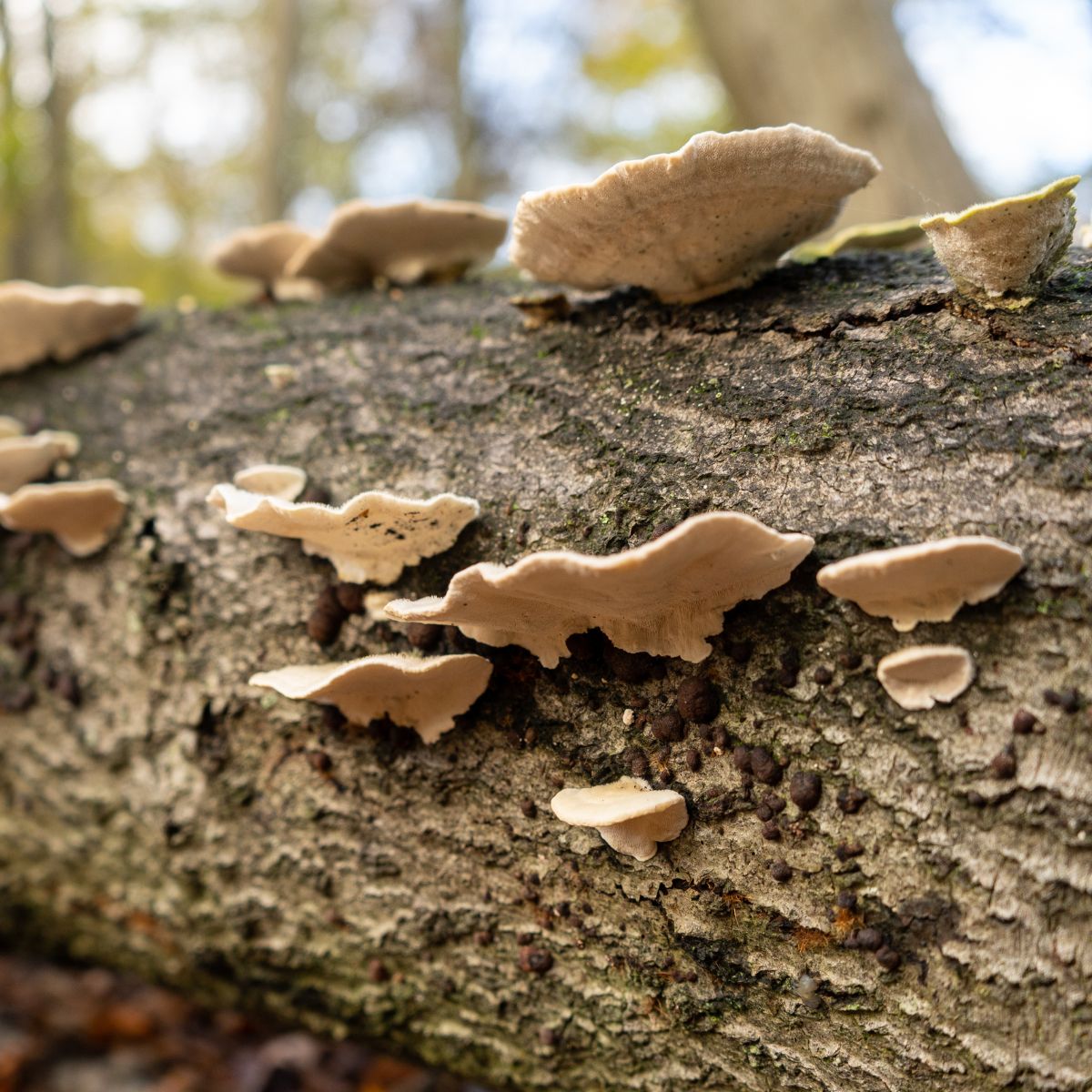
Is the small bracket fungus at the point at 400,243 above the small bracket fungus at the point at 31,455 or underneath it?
above

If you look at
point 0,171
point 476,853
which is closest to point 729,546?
point 476,853

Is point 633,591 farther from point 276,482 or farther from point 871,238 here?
point 871,238

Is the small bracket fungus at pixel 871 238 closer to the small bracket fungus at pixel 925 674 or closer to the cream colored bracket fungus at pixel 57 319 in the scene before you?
the small bracket fungus at pixel 925 674

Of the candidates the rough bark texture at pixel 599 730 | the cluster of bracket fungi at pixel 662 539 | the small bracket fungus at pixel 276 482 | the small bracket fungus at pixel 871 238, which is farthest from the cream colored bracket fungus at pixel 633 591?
the small bracket fungus at pixel 871 238

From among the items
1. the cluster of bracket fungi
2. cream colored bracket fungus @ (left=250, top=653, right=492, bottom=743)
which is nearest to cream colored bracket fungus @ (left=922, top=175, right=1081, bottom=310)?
the cluster of bracket fungi

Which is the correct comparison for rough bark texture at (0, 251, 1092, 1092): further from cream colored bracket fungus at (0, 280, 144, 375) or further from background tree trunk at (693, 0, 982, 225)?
background tree trunk at (693, 0, 982, 225)

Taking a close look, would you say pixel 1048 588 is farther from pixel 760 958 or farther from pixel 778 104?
pixel 778 104
